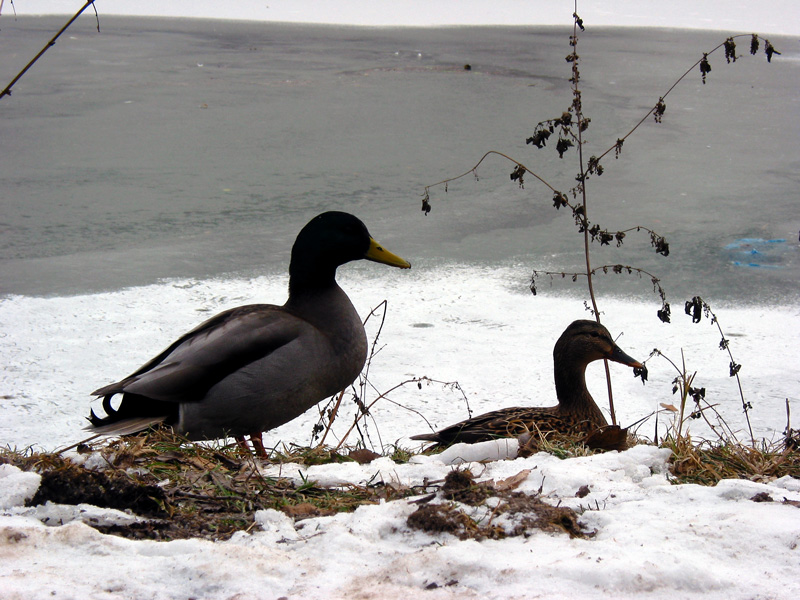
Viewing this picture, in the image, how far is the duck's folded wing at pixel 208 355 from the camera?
3.00m

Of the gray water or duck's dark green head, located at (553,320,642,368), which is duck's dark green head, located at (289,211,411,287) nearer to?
duck's dark green head, located at (553,320,642,368)

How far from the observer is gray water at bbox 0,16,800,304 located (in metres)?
5.80

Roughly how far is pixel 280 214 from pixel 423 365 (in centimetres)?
245

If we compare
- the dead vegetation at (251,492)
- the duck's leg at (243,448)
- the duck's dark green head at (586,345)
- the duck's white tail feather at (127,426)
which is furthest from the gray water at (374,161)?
the dead vegetation at (251,492)

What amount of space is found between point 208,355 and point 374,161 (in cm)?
490

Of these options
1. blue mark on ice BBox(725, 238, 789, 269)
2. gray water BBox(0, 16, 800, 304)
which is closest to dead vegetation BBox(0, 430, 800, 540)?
gray water BBox(0, 16, 800, 304)

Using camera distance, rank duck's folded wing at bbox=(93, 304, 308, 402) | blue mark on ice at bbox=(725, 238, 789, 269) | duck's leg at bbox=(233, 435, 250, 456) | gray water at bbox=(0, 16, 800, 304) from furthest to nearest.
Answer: gray water at bbox=(0, 16, 800, 304), blue mark on ice at bbox=(725, 238, 789, 269), duck's folded wing at bbox=(93, 304, 308, 402), duck's leg at bbox=(233, 435, 250, 456)

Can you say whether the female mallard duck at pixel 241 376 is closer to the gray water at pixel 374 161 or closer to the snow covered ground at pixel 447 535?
the snow covered ground at pixel 447 535

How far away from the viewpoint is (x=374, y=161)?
7.74 m

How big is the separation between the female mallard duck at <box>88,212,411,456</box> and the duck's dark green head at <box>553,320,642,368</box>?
82 centimetres

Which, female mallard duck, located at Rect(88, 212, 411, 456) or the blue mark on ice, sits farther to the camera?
the blue mark on ice

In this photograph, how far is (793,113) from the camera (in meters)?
9.55

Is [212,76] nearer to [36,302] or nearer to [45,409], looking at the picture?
[36,302]

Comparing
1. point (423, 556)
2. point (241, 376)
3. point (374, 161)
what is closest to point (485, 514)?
point (423, 556)
